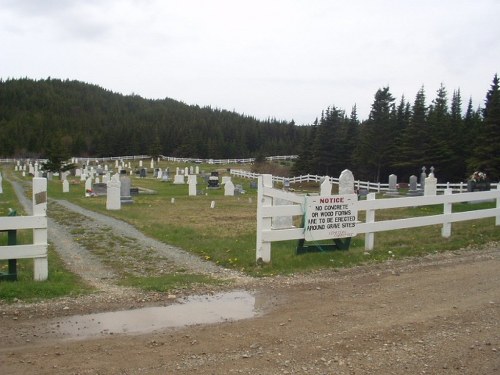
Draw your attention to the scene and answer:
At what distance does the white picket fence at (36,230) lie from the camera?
7.16 m

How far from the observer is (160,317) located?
586 centimetres

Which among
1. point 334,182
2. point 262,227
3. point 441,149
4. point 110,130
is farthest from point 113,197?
point 110,130

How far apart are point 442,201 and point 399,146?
41.9 metres

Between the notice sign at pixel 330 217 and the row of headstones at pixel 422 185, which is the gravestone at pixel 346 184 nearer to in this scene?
the notice sign at pixel 330 217

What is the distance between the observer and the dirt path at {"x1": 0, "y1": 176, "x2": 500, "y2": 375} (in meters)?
4.47

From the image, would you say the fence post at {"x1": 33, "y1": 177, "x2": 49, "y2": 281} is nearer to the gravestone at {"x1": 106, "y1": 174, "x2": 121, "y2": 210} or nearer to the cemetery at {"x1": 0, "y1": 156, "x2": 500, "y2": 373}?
the cemetery at {"x1": 0, "y1": 156, "x2": 500, "y2": 373}

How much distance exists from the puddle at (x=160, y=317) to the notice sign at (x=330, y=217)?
279 cm

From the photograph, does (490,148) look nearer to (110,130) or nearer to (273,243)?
(273,243)

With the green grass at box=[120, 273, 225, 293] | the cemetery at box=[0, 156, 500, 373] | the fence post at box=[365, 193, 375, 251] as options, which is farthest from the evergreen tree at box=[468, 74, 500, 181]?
the green grass at box=[120, 273, 225, 293]

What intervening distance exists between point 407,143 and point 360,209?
1669 inches

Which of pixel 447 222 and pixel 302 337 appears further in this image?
pixel 447 222

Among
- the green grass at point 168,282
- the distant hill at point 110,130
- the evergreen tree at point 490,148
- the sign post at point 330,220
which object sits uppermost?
the distant hill at point 110,130

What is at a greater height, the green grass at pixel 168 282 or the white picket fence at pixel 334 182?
the white picket fence at pixel 334 182

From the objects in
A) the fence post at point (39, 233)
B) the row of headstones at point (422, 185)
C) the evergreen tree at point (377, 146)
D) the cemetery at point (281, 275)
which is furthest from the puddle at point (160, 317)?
the evergreen tree at point (377, 146)
